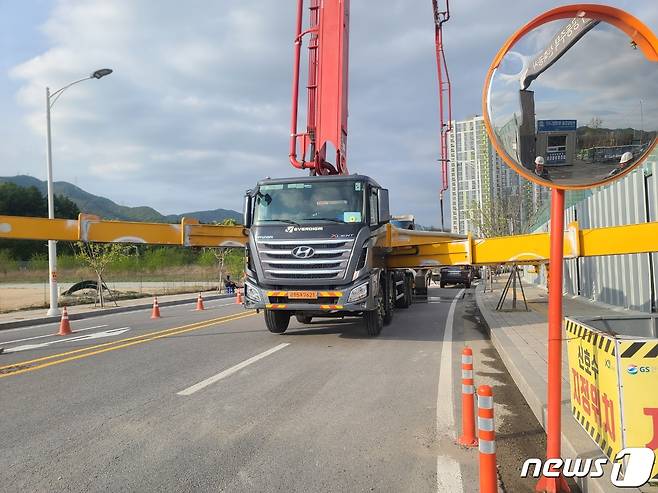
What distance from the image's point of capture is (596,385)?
3.88 m

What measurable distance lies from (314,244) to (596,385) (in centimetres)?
643

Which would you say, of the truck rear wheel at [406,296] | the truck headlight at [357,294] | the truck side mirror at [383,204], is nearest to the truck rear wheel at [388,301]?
the truck side mirror at [383,204]

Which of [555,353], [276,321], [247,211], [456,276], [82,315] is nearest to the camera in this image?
[555,353]

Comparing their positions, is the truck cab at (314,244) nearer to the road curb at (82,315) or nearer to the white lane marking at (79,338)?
the white lane marking at (79,338)

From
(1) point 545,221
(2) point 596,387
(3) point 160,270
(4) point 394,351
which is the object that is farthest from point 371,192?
(3) point 160,270

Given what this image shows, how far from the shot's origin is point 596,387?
3.89 m

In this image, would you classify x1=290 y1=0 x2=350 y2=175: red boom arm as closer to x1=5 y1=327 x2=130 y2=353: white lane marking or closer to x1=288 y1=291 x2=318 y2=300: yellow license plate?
x1=288 y1=291 x2=318 y2=300: yellow license plate

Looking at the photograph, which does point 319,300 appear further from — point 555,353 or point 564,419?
point 555,353

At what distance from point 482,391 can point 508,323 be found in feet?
31.7

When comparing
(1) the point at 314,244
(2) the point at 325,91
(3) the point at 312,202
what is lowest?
(1) the point at 314,244

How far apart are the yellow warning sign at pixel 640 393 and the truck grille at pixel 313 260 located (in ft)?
21.4

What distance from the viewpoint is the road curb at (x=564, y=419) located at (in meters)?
A: 3.49

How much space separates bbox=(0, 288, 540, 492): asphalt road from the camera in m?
4.10

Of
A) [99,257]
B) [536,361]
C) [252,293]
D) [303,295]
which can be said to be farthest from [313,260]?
[99,257]
